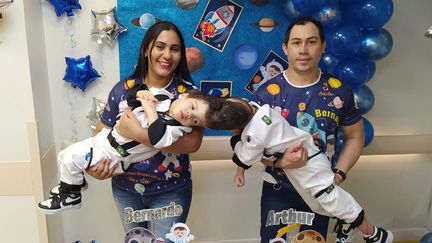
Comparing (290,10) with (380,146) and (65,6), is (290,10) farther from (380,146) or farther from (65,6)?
(65,6)

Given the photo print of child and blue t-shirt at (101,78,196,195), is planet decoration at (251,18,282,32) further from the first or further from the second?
blue t-shirt at (101,78,196,195)

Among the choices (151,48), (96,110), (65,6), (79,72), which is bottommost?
(96,110)

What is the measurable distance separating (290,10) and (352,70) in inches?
19.7

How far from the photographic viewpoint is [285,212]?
1725mm

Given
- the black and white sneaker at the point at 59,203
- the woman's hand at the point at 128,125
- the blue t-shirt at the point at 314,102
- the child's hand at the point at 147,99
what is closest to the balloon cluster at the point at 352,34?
the blue t-shirt at the point at 314,102

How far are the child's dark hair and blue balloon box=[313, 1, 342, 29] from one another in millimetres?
844

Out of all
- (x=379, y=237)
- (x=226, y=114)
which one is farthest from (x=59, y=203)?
(x=379, y=237)

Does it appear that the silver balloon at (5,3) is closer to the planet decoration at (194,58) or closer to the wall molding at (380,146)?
the planet decoration at (194,58)

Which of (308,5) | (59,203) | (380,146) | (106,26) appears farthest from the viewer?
(380,146)

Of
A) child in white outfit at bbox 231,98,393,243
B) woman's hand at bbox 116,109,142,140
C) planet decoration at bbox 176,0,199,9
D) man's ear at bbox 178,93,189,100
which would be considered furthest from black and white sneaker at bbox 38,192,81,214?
planet decoration at bbox 176,0,199,9

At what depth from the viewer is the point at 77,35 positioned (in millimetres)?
2238

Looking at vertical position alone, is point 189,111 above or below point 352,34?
below

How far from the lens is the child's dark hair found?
1.45 metres

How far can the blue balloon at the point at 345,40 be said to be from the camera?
6.59ft
